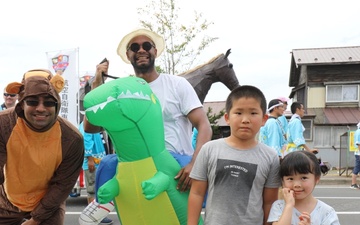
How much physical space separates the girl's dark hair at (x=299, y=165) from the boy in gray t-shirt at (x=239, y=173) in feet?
0.16

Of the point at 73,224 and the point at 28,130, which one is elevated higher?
the point at 28,130

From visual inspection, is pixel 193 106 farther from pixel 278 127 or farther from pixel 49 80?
pixel 278 127

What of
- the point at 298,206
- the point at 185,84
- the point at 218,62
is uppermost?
the point at 218,62

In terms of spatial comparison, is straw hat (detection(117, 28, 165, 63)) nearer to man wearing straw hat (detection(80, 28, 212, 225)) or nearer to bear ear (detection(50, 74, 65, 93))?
man wearing straw hat (detection(80, 28, 212, 225))

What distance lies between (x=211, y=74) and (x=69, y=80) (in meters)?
4.03

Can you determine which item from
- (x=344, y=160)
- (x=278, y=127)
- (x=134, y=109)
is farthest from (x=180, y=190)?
(x=344, y=160)

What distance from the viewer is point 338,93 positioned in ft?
62.7

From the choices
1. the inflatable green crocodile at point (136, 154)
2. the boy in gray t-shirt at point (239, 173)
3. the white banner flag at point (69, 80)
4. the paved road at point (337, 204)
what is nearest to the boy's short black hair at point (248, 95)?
the boy in gray t-shirt at point (239, 173)

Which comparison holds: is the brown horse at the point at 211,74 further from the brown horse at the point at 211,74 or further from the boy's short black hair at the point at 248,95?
the boy's short black hair at the point at 248,95

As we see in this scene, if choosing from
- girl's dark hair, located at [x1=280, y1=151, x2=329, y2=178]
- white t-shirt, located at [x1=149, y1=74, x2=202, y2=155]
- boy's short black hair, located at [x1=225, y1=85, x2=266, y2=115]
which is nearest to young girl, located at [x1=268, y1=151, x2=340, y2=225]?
girl's dark hair, located at [x1=280, y1=151, x2=329, y2=178]

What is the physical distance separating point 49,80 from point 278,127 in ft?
16.3

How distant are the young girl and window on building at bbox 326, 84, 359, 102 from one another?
18.3m

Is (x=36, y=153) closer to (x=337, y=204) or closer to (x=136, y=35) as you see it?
(x=136, y=35)

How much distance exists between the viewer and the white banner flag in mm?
8430
